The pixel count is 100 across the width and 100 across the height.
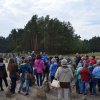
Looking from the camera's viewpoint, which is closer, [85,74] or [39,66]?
[85,74]

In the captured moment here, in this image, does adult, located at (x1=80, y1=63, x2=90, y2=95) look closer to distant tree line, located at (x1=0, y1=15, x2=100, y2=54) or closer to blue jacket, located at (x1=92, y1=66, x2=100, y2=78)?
blue jacket, located at (x1=92, y1=66, x2=100, y2=78)

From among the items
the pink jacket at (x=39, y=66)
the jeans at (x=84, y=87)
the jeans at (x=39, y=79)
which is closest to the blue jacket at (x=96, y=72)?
the jeans at (x=84, y=87)

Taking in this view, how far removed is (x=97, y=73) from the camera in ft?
65.3

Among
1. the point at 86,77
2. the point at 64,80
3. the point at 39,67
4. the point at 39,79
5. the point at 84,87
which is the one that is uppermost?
the point at 39,67

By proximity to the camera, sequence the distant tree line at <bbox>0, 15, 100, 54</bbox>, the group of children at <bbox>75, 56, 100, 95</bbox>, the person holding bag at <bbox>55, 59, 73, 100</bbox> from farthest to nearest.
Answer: the distant tree line at <bbox>0, 15, 100, 54</bbox>
the group of children at <bbox>75, 56, 100, 95</bbox>
the person holding bag at <bbox>55, 59, 73, 100</bbox>


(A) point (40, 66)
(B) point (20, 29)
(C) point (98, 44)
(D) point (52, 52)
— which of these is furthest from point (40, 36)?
(A) point (40, 66)

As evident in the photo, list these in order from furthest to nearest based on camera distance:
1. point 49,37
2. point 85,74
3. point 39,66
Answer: point 49,37 < point 39,66 < point 85,74

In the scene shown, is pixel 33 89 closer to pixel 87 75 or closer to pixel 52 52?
pixel 87 75

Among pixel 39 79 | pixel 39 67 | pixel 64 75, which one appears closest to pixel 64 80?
pixel 64 75

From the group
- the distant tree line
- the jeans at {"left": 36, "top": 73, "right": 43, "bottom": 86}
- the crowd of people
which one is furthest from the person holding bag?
the distant tree line

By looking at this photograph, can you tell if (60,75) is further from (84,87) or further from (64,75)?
(84,87)

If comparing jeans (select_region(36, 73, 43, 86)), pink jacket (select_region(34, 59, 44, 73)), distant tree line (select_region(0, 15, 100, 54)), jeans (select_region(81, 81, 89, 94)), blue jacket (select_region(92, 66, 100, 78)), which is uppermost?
distant tree line (select_region(0, 15, 100, 54))

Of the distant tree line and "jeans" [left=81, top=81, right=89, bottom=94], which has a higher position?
the distant tree line

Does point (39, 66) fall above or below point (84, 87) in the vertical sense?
above
